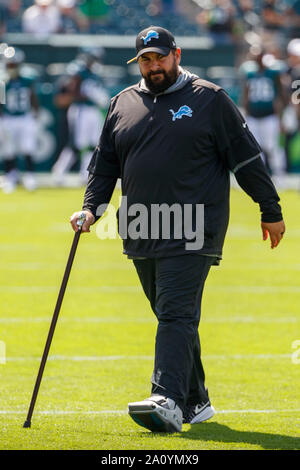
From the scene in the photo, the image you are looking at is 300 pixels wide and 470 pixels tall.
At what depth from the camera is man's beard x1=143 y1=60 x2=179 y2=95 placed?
18.1 feet

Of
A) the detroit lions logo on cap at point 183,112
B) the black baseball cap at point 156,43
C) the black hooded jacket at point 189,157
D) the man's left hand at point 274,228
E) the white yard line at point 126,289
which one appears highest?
the black baseball cap at point 156,43

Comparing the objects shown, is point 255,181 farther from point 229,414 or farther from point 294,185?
point 294,185

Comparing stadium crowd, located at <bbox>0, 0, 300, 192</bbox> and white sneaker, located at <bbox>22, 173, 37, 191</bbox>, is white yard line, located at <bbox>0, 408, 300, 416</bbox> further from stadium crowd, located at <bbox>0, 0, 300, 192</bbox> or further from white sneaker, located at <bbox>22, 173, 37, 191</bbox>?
white sneaker, located at <bbox>22, 173, 37, 191</bbox>

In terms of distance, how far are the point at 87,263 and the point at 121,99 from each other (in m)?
6.49

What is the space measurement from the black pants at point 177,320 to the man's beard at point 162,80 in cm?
84

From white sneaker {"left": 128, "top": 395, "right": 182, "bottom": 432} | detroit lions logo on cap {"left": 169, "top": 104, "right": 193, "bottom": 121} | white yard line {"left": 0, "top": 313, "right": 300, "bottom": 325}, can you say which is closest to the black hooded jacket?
detroit lions logo on cap {"left": 169, "top": 104, "right": 193, "bottom": 121}

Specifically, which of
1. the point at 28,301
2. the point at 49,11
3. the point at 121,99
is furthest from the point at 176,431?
the point at 49,11

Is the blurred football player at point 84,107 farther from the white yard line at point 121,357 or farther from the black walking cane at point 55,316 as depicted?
the black walking cane at point 55,316

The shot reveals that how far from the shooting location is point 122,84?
81.7 ft

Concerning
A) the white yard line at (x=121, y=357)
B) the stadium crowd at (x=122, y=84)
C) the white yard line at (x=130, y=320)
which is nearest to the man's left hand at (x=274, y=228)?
the white yard line at (x=121, y=357)

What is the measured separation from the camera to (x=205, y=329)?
8398mm

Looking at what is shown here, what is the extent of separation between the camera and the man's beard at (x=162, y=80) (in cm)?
550

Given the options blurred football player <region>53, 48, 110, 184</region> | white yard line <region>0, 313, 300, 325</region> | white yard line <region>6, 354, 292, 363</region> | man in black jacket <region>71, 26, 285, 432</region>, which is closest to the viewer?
man in black jacket <region>71, 26, 285, 432</region>

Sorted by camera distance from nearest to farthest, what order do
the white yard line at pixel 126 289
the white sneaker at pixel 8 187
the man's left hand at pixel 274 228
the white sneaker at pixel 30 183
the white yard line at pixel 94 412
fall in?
the man's left hand at pixel 274 228 → the white yard line at pixel 94 412 → the white yard line at pixel 126 289 → the white sneaker at pixel 8 187 → the white sneaker at pixel 30 183
